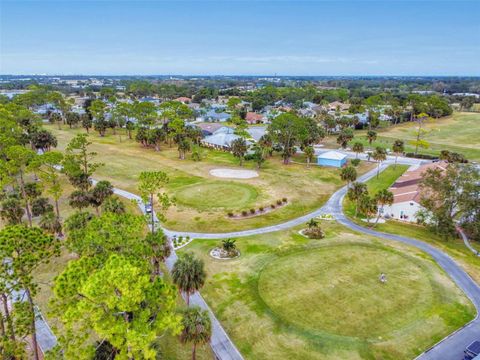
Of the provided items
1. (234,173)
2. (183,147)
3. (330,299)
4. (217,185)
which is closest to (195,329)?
(330,299)

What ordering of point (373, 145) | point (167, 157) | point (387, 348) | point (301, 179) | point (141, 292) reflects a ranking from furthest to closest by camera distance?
1. point (373, 145)
2. point (167, 157)
3. point (301, 179)
4. point (387, 348)
5. point (141, 292)

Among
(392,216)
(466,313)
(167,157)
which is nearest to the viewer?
(466,313)

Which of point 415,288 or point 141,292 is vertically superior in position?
point 141,292

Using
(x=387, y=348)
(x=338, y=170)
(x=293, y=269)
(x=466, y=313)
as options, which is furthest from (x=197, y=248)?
(x=338, y=170)

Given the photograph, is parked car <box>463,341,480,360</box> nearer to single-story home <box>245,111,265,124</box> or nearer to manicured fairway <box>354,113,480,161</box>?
manicured fairway <box>354,113,480,161</box>

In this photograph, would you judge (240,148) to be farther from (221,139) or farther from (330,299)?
(330,299)

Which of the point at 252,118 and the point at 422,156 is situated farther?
the point at 252,118

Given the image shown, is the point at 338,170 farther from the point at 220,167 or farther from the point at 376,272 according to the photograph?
the point at 376,272

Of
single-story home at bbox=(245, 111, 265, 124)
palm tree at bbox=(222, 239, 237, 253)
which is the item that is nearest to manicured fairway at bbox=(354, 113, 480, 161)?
single-story home at bbox=(245, 111, 265, 124)
